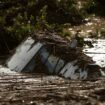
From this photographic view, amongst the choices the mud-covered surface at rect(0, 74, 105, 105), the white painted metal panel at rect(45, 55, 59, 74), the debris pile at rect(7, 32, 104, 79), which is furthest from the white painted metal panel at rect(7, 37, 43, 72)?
the mud-covered surface at rect(0, 74, 105, 105)

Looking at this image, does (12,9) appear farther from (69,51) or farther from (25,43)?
A: (69,51)

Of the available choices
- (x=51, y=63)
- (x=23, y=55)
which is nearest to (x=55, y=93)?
(x=51, y=63)

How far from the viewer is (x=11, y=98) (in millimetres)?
4574

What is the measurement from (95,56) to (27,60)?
68.7 inches

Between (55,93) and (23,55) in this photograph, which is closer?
(55,93)

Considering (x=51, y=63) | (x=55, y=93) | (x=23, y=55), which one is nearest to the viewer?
(x=55, y=93)

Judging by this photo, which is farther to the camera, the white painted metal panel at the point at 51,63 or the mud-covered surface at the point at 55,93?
the white painted metal panel at the point at 51,63

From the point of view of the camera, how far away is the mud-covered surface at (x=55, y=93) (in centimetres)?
440

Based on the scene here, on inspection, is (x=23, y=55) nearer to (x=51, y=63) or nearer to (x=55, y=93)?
(x=51, y=63)

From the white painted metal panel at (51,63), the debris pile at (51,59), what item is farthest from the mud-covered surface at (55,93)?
the white painted metal panel at (51,63)

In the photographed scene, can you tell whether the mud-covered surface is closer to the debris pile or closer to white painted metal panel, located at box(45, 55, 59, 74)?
the debris pile

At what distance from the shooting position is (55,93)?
4.64 m

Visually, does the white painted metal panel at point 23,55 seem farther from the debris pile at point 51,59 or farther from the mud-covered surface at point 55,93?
the mud-covered surface at point 55,93

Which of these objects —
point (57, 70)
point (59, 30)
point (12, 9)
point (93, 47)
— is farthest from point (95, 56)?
point (12, 9)
